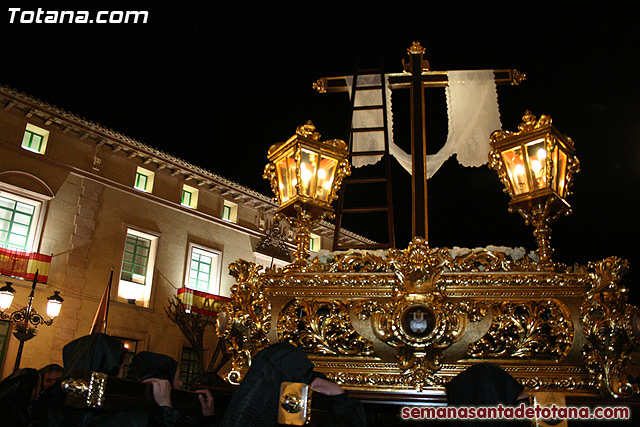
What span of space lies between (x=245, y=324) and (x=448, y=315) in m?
1.34

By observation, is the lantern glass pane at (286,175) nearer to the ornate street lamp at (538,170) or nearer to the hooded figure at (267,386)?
the ornate street lamp at (538,170)

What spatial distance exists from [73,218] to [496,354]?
15834 mm

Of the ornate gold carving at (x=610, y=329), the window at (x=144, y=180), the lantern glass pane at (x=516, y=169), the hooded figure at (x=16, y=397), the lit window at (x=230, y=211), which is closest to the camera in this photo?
the ornate gold carving at (x=610, y=329)

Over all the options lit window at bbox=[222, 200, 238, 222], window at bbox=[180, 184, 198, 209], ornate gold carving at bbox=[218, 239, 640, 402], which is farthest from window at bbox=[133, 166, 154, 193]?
ornate gold carving at bbox=[218, 239, 640, 402]

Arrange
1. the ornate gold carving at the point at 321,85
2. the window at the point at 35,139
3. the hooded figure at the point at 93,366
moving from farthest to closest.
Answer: the window at the point at 35,139, the ornate gold carving at the point at 321,85, the hooded figure at the point at 93,366

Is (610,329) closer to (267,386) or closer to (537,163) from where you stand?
(537,163)

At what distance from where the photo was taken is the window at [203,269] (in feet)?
64.8

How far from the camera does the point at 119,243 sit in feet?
57.5

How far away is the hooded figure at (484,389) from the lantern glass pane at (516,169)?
1.69 meters

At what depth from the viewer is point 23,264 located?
14.4 meters

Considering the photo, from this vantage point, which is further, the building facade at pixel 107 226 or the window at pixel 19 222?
the building facade at pixel 107 226

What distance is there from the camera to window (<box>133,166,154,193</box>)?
751 inches

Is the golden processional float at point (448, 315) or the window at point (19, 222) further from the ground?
the window at point (19, 222)

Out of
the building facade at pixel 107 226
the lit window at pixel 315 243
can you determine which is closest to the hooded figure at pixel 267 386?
the building facade at pixel 107 226
